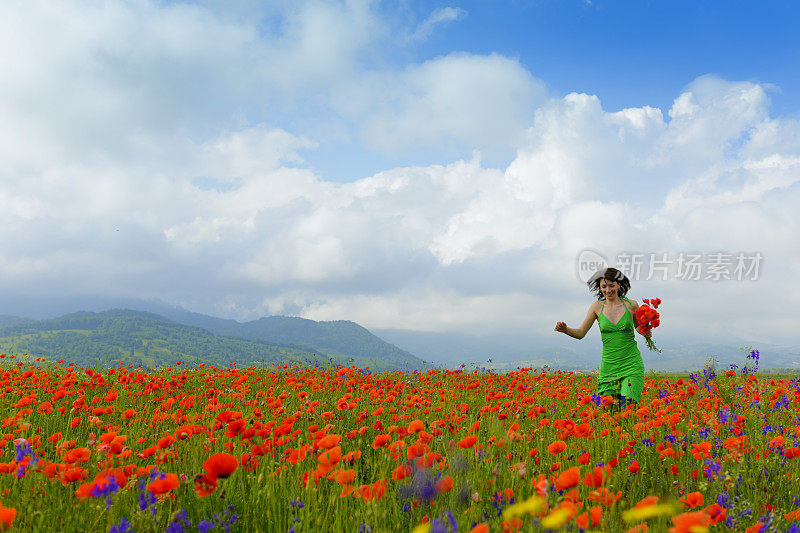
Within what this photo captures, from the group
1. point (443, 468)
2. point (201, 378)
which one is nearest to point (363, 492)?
point (443, 468)

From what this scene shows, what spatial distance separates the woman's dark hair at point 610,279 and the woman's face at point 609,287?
0.06 metres

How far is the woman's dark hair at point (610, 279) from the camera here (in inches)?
285

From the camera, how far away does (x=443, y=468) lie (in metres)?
2.82

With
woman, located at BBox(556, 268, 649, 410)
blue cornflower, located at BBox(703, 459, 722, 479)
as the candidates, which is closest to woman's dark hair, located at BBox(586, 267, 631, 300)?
woman, located at BBox(556, 268, 649, 410)

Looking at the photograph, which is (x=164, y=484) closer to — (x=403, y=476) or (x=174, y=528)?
(x=174, y=528)

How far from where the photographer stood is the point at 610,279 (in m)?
7.21

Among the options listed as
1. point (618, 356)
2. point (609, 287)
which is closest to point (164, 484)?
point (618, 356)

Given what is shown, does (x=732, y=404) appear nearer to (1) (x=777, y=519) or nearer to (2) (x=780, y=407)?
(2) (x=780, y=407)

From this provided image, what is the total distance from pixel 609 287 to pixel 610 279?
0.14 metres

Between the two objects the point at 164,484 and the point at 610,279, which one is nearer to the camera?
the point at 164,484

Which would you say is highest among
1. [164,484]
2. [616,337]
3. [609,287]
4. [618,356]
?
[609,287]

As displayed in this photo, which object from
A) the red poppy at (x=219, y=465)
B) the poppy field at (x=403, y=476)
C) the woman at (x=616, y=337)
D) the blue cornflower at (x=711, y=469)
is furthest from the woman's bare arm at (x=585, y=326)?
the red poppy at (x=219, y=465)

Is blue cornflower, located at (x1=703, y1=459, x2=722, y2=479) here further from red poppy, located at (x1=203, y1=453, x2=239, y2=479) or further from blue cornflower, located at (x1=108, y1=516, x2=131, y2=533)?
blue cornflower, located at (x1=108, y1=516, x2=131, y2=533)

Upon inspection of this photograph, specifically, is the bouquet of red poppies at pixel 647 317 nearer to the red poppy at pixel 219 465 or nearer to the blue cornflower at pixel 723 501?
the blue cornflower at pixel 723 501
